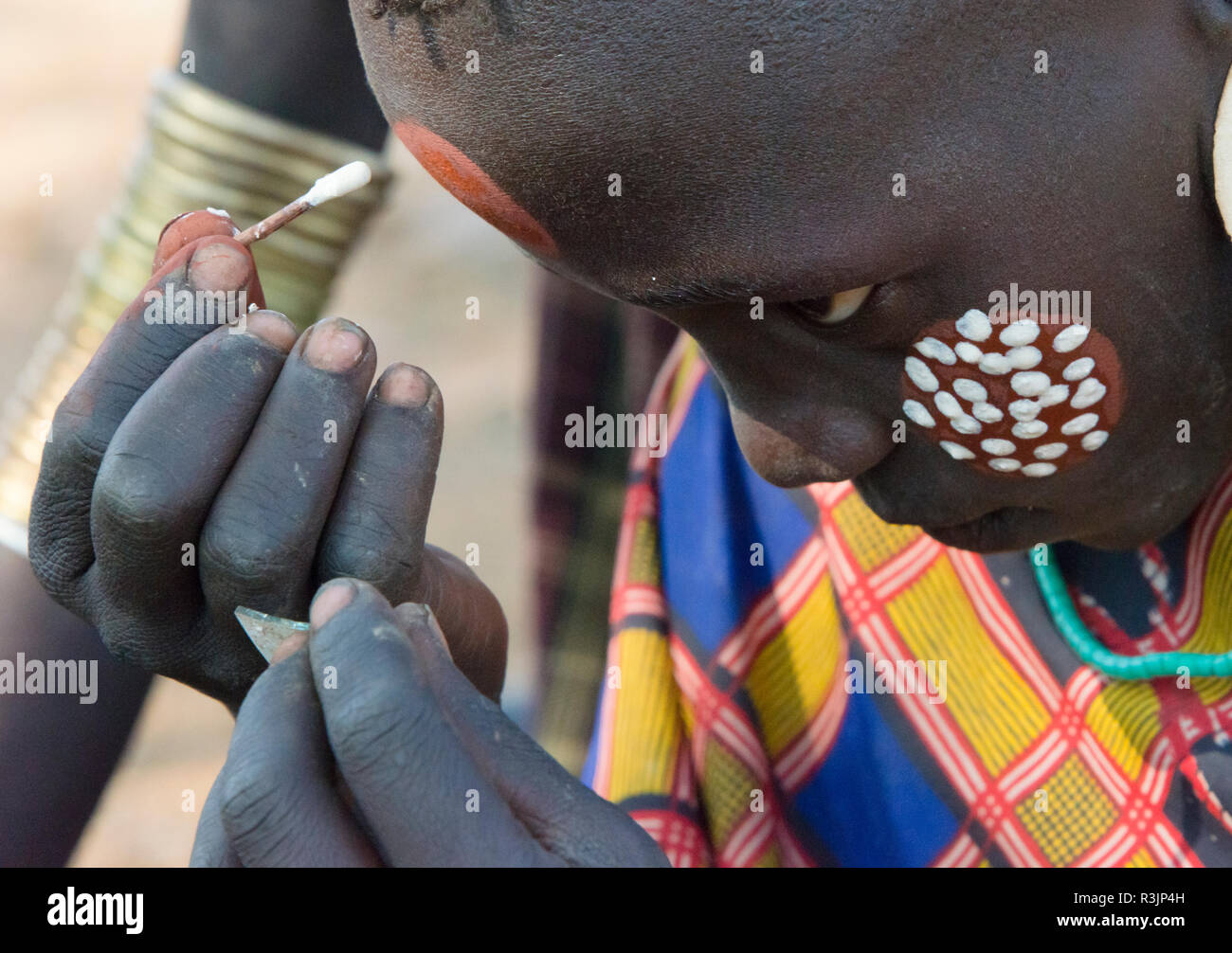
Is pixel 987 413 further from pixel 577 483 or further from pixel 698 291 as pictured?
pixel 577 483

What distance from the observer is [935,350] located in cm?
93

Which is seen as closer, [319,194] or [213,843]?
[213,843]

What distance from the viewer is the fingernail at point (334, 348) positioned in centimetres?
86

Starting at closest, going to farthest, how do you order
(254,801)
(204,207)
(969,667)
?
1. (254,801)
2. (969,667)
3. (204,207)

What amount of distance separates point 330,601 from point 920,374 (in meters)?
0.42

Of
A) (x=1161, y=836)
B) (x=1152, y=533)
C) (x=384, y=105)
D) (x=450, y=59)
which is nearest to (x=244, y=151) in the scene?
(x=384, y=105)

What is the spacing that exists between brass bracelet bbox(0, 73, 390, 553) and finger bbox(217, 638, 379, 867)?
2.61 ft

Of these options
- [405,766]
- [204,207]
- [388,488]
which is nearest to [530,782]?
[405,766]

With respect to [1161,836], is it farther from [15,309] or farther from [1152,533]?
[15,309]

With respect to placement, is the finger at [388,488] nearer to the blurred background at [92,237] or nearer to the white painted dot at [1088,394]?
the white painted dot at [1088,394]

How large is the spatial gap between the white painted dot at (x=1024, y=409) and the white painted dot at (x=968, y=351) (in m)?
0.05

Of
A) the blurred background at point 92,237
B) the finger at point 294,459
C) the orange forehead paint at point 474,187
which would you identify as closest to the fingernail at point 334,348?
the finger at point 294,459
